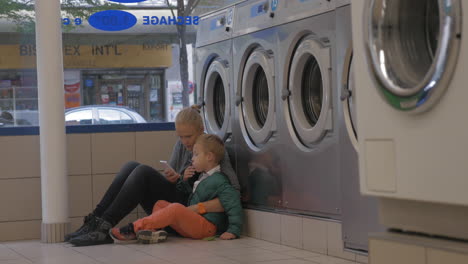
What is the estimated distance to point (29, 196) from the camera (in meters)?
5.45

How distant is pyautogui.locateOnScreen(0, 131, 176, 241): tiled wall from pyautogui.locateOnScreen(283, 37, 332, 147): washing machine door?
1.58 m

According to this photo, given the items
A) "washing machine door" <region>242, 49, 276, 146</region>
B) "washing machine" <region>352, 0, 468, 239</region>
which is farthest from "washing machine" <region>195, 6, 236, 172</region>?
"washing machine" <region>352, 0, 468, 239</region>

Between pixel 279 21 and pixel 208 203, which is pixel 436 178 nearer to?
pixel 279 21

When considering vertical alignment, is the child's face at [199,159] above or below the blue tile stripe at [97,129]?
below

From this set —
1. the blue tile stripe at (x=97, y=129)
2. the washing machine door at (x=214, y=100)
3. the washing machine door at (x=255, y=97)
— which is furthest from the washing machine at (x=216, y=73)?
the blue tile stripe at (x=97, y=129)

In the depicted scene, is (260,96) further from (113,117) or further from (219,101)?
(113,117)

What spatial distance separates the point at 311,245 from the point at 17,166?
2.20 m

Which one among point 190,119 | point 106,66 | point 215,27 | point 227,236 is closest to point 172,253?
point 227,236

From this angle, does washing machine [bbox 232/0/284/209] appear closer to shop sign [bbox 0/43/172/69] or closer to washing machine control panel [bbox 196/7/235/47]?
washing machine control panel [bbox 196/7/235/47]

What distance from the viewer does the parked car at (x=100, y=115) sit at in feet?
18.6

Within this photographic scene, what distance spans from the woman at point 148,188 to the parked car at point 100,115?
1.80 ft

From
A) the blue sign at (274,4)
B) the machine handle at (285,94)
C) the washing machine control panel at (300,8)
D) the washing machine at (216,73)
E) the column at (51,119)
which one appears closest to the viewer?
the washing machine control panel at (300,8)

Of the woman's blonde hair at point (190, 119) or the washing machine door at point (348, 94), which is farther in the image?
the woman's blonde hair at point (190, 119)

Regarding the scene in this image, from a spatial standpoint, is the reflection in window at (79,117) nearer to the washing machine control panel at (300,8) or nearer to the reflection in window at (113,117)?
the reflection in window at (113,117)
